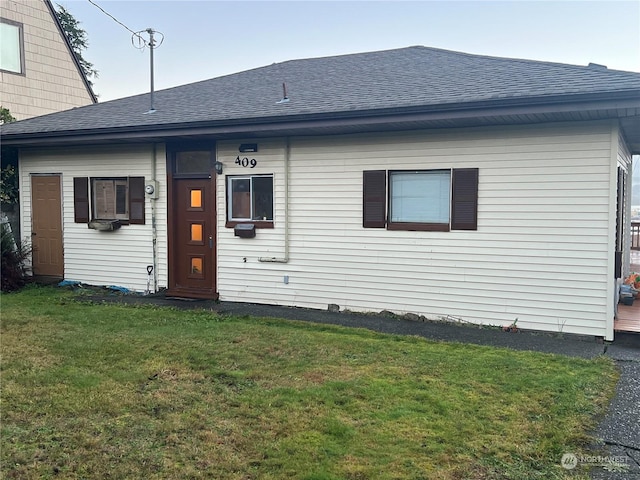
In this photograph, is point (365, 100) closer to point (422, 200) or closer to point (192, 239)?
point (422, 200)

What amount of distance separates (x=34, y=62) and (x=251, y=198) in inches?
390

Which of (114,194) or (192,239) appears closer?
(192,239)

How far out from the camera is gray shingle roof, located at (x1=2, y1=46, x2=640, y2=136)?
A: 5875 mm

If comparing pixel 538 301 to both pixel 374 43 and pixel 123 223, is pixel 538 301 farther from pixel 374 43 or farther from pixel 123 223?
pixel 374 43

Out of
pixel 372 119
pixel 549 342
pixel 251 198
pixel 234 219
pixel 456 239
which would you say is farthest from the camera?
pixel 234 219

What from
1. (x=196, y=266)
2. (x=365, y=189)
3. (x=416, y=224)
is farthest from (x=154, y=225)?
(x=416, y=224)

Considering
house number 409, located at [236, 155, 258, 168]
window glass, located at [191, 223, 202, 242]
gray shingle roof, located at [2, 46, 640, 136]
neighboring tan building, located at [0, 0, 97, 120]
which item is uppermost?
neighboring tan building, located at [0, 0, 97, 120]

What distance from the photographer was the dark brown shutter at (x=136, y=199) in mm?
8570

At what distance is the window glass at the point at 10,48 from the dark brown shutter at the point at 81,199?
20.4 feet

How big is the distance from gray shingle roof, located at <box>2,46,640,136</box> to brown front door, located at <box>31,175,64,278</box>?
3.49 feet

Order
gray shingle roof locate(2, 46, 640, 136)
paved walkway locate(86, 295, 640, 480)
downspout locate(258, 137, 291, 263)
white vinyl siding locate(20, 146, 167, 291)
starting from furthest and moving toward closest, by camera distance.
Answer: white vinyl siding locate(20, 146, 167, 291), downspout locate(258, 137, 291, 263), gray shingle roof locate(2, 46, 640, 136), paved walkway locate(86, 295, 640, 480)

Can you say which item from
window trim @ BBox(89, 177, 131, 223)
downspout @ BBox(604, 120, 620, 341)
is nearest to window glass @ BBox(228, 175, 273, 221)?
window trim @ BBox(89, 177, 131, 223)

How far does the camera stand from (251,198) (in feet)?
25.7

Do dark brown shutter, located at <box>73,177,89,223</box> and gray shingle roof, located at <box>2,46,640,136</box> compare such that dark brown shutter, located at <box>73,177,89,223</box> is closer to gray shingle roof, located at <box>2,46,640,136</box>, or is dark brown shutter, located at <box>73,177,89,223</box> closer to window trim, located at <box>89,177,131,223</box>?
window trim, located at <box>89,177,131,223</box>
